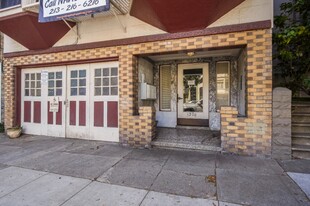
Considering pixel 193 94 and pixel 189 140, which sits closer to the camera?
pixel 189 140

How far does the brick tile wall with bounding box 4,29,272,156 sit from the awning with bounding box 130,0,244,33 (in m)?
0.33

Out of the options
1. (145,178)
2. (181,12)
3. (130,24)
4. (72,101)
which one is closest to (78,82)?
(72,101)

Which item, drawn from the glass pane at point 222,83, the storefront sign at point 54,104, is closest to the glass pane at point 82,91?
the storefront sign at point 54,104

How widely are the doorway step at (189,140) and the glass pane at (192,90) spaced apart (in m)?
0.93

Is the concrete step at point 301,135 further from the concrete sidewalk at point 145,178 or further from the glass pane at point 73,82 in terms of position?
the glass pane at point 73,82

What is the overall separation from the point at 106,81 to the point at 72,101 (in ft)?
4.30

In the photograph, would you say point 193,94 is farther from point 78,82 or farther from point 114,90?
point 78,82

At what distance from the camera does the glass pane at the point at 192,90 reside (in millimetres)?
6160

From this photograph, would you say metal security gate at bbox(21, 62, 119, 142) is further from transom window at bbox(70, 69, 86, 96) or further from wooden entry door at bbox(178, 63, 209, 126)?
wooden entry door at bbox(178, 63, 209, 126)

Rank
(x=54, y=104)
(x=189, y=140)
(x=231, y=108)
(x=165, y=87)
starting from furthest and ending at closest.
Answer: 1. (x=165, y=87)
2. (x=54, y=104)
3. (x=189, y=140)
4. (x=231, y=108)

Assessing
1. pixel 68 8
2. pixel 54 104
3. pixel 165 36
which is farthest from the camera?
pixel 54 104

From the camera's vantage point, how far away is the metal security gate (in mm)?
5285

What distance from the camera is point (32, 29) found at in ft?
17.3

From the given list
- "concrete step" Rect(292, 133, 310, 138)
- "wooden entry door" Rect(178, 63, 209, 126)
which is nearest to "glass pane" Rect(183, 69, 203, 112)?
"wooden entry door" Rect(178, 63, 209, 126)
